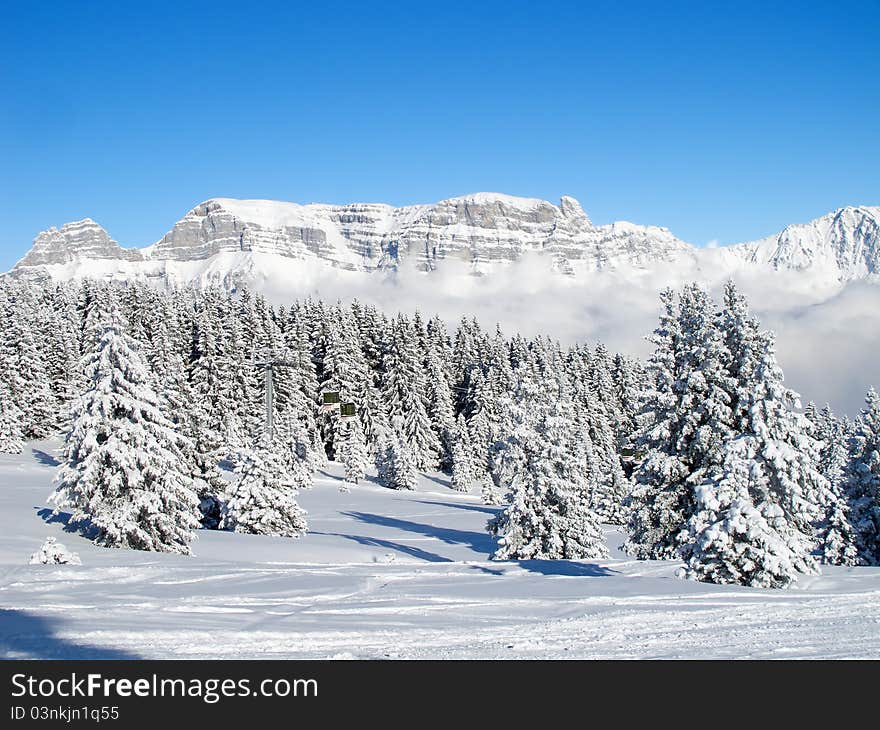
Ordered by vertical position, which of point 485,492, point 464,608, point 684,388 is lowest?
point 485,492

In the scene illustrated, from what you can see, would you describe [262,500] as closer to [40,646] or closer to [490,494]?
[40,646]

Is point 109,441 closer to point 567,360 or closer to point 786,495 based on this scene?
point 786,495

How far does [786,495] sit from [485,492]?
43.1m

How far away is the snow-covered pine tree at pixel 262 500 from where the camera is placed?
28.8m

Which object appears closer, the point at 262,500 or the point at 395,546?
the point at 262,500

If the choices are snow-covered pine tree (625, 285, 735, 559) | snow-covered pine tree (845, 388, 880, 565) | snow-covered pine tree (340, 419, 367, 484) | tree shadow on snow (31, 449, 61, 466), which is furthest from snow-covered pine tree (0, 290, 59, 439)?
snow-covered pine tree (845, 388, 880, 565)

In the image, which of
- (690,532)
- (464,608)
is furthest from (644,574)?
(464,608)

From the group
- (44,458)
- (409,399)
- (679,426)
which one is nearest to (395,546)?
(679,426)

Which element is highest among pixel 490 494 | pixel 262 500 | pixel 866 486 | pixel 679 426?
pixel 679 426

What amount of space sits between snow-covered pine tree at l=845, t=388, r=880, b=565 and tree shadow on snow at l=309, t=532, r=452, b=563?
1811 centimetres

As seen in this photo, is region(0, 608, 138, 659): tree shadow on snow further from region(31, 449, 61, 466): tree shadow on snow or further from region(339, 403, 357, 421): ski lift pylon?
region(339, 403, 357, 421): ski lift pylon

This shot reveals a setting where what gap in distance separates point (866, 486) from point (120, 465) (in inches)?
1165

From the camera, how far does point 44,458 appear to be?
161 feet
